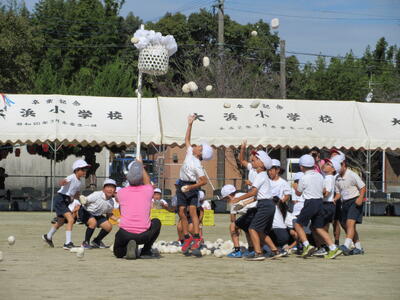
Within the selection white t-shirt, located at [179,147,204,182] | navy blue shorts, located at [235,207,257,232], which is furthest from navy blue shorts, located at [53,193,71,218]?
navy blue shorts, located at [235,207,257,232]

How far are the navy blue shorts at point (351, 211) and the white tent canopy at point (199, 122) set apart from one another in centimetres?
1138

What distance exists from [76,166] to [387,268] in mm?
5848

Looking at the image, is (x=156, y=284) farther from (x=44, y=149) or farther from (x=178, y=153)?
(x=178, y=153)

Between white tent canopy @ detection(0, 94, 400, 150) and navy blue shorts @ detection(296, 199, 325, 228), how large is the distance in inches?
483

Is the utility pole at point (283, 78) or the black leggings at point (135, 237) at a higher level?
the utility pole at point (283, 78)

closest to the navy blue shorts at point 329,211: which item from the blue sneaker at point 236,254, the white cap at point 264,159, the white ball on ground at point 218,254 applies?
the white cap at point 264,159

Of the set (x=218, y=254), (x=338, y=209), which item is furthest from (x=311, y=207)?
(x=218, y=254)

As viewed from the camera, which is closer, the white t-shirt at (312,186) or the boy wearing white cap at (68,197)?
the white t-shirt at (312,186)

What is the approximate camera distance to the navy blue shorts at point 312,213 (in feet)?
45.4

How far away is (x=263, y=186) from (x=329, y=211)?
1582 millimetres

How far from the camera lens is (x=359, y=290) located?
32.2 feet

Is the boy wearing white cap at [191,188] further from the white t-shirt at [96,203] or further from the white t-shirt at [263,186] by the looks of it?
the white t-shirt at [96,203]

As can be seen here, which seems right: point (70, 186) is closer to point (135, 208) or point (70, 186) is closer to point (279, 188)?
point (135, 208)

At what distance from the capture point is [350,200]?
14.9m
